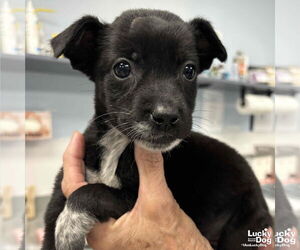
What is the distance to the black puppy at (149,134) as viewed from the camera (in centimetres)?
114

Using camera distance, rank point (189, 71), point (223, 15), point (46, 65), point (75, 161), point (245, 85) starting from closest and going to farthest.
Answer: point (189, 71)
point (75, 161)
point (46, 65)
point (223, 15)
point (245, 85)

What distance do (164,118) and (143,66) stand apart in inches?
9.8

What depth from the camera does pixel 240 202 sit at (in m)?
1.48

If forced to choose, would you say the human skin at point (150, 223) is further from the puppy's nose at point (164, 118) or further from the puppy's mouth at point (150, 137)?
the puppy's nose at point (164, 118)

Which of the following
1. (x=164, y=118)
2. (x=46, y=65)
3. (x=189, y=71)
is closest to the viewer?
(x=164, y=118)

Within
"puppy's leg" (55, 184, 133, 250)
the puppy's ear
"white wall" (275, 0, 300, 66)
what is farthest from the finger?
"white wall" (275, 0, 300, 66)

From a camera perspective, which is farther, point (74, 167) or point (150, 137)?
point (74, 167)

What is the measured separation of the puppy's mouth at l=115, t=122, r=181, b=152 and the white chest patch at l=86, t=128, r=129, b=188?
0.23 meters

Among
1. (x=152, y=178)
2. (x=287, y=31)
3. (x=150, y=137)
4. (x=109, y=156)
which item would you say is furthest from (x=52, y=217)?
(x=287, y=31)

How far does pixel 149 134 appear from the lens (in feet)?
3.57

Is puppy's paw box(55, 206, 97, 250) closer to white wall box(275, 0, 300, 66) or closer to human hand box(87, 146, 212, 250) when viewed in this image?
human hand box(87, 146, 212, 250)

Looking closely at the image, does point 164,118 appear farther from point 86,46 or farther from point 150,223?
point 86,46

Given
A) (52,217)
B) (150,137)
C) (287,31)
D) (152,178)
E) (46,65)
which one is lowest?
(52,217)

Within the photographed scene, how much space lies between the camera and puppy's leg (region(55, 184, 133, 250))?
3.97 feet
